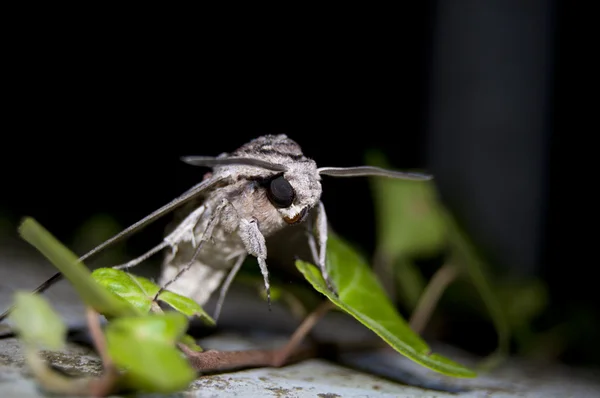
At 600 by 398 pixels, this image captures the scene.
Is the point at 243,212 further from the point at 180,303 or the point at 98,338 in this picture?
the point at 98,338

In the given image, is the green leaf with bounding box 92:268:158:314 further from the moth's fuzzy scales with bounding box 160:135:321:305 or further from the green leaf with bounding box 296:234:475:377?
the green leaf with bounding box 296:234:475:377

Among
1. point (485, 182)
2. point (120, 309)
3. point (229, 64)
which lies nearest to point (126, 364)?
point (120, 309)

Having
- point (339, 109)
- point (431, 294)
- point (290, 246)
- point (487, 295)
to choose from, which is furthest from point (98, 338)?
point (339, 109)

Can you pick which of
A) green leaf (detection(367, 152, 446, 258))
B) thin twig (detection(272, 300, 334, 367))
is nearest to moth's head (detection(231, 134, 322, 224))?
thin twig (detection(272, 300, 334, 367))

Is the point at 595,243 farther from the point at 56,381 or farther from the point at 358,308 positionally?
the point at 56,381

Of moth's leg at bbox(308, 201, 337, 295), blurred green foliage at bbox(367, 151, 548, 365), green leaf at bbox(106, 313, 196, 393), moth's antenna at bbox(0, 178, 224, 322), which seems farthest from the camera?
blurred green foliage at bbox(367, 151, 548, 365)

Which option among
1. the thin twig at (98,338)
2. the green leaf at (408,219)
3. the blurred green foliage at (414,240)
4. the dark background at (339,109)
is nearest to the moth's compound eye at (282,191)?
the thin twig at (98,338)

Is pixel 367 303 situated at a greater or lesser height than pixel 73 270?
lesser
